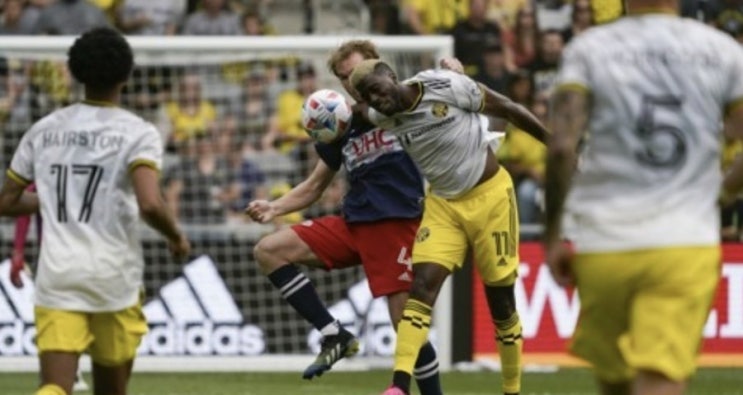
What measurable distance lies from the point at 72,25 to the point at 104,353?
11.1 meters

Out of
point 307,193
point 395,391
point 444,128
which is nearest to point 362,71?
point 444,128

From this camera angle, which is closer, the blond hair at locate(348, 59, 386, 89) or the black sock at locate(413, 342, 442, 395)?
the blond hair at locate(348, 59, 386, 89)

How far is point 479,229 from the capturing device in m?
10.9

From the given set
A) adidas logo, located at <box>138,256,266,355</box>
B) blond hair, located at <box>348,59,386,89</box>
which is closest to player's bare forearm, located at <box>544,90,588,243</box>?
blond hair, located at <box>348,59,386,89</box>

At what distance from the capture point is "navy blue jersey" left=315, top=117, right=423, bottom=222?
11.2 metres

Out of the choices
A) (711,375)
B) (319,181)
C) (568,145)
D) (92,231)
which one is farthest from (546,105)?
(568,145)

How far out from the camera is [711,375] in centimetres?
1602

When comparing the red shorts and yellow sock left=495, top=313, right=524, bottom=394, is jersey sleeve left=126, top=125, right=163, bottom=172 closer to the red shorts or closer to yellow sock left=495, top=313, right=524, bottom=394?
the red shorts

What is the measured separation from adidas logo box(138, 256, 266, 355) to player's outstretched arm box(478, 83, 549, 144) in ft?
20.2

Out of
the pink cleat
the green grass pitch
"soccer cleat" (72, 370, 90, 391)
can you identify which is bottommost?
the green grass pitch

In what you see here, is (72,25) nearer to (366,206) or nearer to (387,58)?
(387,58)

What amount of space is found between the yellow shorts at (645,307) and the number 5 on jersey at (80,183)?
7.57 ft

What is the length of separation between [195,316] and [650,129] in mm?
10359

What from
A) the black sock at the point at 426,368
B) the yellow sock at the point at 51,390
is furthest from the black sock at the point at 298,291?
the yellow sock at the point at 51,390
